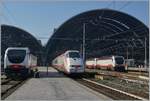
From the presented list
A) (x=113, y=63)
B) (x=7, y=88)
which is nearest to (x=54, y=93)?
(x=7, y=88)

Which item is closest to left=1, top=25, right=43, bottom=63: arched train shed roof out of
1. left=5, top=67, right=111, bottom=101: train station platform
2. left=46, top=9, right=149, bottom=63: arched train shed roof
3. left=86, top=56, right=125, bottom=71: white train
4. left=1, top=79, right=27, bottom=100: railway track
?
left=46, top=9, right=149, bottom=63: arched train shed roof

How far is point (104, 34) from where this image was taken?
407 ft

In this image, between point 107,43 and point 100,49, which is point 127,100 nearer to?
point 107,43

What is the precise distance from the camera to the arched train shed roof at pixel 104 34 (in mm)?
110875

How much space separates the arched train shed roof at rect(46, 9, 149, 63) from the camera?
11088 cm

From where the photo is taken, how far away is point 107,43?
126938 millimetres

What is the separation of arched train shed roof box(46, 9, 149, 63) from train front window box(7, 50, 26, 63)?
194 ft

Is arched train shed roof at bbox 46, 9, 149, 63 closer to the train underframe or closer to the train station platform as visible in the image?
the train underframe

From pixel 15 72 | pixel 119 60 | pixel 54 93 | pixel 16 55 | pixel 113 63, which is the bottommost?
pixel 54 93

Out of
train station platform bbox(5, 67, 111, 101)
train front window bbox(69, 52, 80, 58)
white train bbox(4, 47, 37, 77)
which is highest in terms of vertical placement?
train front window bbox(69, 52, 80, 58)

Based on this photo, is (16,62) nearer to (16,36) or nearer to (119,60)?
(119,60)

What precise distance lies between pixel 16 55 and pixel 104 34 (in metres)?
81.9

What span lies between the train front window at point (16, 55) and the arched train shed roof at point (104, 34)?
194ft

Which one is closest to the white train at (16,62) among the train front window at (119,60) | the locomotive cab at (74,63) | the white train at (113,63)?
the locomotive cab at (74,63)
